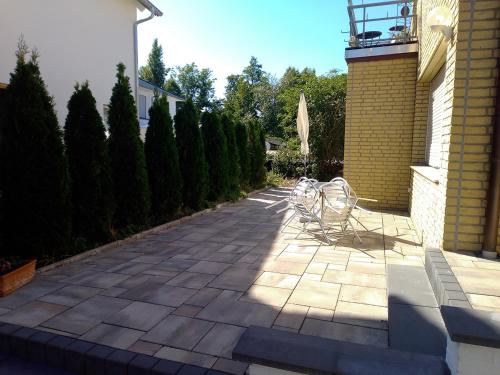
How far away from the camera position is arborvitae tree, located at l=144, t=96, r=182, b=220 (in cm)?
611

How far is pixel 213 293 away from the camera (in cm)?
315

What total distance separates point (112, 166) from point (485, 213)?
4596mm

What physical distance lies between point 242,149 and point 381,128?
167 inches

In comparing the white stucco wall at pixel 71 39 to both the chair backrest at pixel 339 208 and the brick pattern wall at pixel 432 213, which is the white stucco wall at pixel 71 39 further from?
the brick pattern wall at pixel 432 213

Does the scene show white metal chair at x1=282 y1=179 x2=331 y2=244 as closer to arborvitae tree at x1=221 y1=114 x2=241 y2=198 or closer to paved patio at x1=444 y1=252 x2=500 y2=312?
paved patio at x1=444 y1=252 x2=500 y2=312

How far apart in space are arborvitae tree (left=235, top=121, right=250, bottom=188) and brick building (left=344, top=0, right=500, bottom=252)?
3.62 meters

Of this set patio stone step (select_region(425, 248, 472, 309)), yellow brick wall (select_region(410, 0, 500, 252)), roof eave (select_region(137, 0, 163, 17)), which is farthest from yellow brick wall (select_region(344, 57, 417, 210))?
roof eave (select_region(137, 0, 163, 17))

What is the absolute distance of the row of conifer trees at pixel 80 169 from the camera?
387cm

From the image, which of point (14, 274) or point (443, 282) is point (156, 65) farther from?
point (443, 282)

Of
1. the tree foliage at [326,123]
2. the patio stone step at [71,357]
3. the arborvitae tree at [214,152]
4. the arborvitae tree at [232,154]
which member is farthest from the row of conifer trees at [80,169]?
the tree foliage at [326,123]

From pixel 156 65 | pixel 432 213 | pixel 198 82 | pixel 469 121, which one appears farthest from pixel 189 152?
pixel 198 82

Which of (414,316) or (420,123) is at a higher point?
(420,123)

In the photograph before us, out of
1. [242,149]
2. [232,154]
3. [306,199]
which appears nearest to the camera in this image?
[306,199]

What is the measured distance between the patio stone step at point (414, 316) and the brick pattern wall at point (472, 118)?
56 cm
